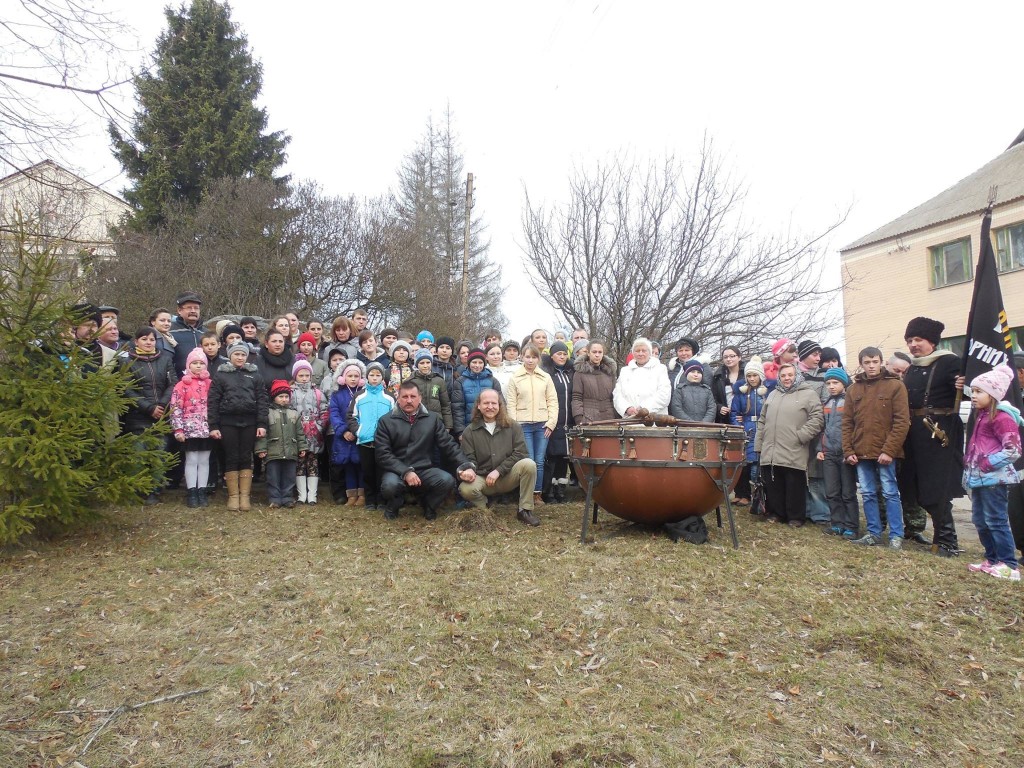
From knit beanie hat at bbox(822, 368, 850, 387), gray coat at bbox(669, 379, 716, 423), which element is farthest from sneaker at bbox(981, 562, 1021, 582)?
gray coat at bbox(669, 379, 716, 423)

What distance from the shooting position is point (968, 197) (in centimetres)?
2041

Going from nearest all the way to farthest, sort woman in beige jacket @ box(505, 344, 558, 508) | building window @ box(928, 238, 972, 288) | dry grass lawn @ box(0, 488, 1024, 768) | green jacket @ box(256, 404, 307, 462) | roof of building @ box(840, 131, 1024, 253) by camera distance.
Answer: dry grass lawn @ box(0, 488, 1024, 768), green jacket @ box(256, 404, 307, 462), woman in beige jacket @ box(505, 344, 558, 508), roof of building @ box(840, 131, 1024, 253), building window @ box(928, 238, 972, 288)

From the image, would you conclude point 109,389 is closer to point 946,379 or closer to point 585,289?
point 946,379

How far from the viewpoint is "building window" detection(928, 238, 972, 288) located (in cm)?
1989

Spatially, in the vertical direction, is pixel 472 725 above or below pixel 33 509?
below

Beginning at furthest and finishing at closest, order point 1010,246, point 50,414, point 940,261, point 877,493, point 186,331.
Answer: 1. point 940,261
2. point 1010,246
3. point 186,331
4. point 877,493
5. point 50,414

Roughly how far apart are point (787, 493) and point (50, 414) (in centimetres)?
637

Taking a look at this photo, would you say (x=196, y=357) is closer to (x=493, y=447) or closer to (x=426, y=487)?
(x=426, y=487)

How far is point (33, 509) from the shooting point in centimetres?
479

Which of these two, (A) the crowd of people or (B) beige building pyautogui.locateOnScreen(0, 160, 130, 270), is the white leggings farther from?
(B) beige building pyautogui.locateOnScreen(0, 160, 130, 270)

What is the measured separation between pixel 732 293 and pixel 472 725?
36.1 ft

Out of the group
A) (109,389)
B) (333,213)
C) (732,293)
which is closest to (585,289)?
(732,293)

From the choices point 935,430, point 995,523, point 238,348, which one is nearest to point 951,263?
point 935,430

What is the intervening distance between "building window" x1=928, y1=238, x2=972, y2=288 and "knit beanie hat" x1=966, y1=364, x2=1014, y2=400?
1772cm
